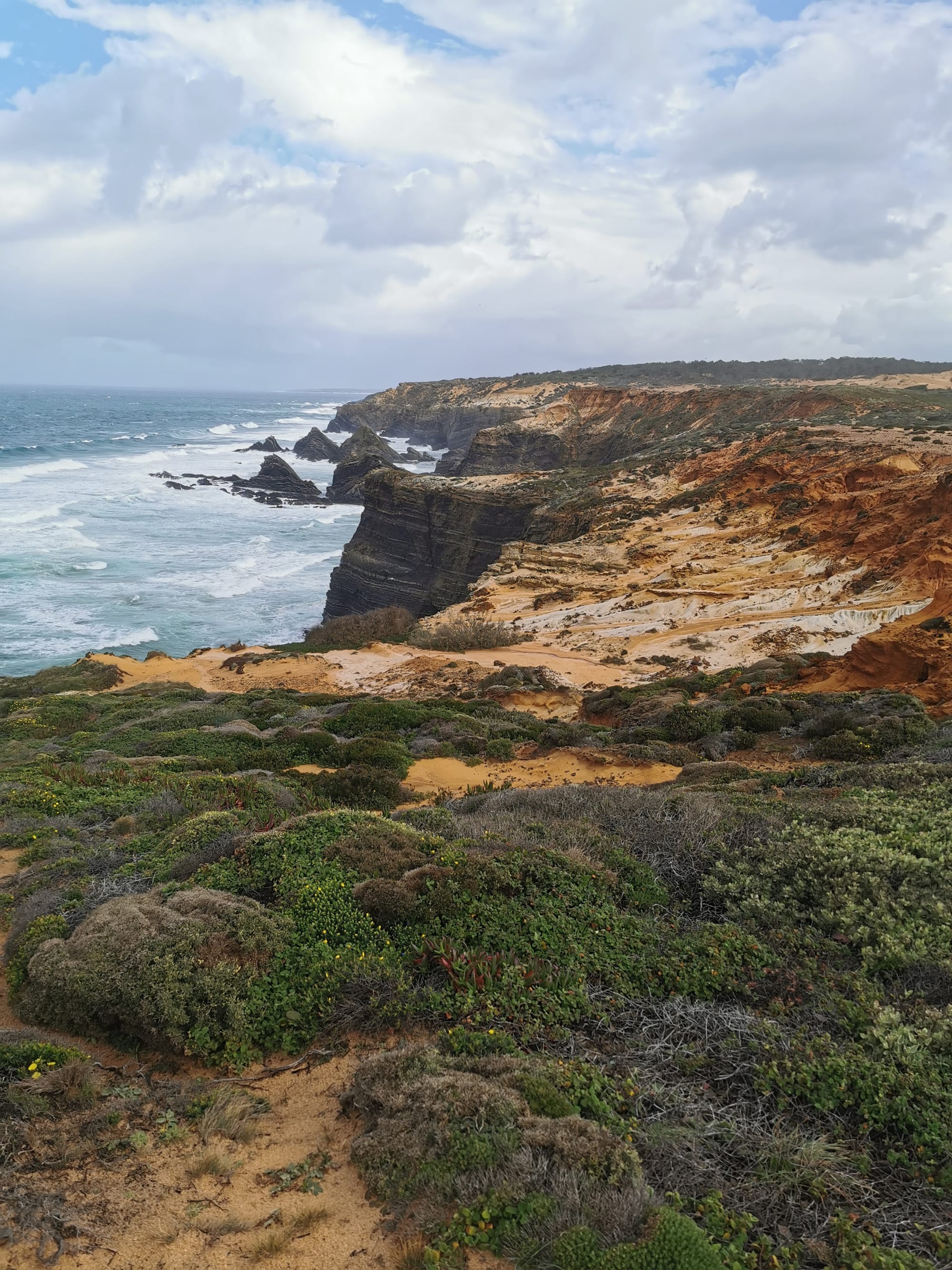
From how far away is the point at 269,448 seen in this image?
302 ft

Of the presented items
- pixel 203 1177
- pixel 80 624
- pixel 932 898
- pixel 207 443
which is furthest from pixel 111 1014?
pixel 207 443

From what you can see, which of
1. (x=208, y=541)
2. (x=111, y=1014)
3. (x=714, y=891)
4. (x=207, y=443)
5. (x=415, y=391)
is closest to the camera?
(x=111, y=1014)

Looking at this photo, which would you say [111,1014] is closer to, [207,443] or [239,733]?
[239,733]

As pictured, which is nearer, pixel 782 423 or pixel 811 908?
pixel 811 908

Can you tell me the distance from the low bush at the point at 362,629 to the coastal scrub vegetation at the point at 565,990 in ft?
61.7

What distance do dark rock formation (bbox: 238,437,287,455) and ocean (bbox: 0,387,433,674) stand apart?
2868mm

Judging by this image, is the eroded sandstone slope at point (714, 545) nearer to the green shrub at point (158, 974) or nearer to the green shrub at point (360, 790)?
the green shrub at point (360, 790)

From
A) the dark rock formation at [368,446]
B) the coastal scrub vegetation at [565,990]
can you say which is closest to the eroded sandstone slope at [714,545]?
the coastal scrub vegetation at [565,990]

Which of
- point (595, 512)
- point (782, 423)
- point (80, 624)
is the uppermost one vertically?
point (782, 423)

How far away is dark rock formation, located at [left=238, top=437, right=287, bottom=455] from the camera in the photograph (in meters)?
91.0

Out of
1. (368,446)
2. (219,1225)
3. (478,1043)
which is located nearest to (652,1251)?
(478,1043)

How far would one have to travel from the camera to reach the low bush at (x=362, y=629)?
2770 centimetres

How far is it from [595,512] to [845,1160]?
1156 inches

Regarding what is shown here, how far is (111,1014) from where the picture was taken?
4719mm
